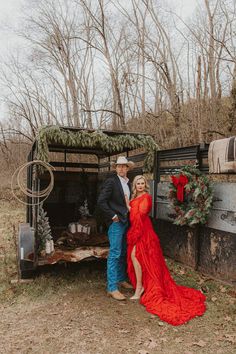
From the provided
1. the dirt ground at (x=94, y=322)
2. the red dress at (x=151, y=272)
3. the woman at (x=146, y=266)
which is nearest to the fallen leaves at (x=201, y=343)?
the dirt ground at (x=94, y=322)

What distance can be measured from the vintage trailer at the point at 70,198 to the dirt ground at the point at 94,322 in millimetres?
517

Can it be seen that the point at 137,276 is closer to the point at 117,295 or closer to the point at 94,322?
the point at 117,295

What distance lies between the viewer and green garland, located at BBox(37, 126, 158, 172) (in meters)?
5.36

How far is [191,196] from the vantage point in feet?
19.0

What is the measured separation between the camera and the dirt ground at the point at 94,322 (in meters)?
3.71

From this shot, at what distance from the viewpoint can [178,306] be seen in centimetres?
462

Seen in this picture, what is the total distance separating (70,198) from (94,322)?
177 inches

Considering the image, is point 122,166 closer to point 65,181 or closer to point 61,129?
point 61,129

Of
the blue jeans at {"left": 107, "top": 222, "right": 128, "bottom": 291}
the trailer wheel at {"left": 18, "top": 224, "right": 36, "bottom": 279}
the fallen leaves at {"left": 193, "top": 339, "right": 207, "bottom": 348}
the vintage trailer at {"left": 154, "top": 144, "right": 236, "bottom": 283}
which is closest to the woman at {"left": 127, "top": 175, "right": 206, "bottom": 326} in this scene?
the blue jeans at {"left": 107, "top": 222, "right": 128, "bottom": 291}

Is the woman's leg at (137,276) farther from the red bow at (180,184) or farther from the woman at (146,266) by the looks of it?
the red bow at (180,184)

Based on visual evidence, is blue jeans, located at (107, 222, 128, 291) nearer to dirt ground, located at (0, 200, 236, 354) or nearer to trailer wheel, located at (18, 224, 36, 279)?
dirt ground, located at (0, 200, 236, 354)

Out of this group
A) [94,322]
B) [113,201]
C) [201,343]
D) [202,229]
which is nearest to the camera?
[201,343]

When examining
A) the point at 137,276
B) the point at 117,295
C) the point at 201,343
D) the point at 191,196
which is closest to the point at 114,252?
the point at 137,276

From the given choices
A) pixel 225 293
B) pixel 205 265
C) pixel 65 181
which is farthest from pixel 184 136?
pixel 225 293
